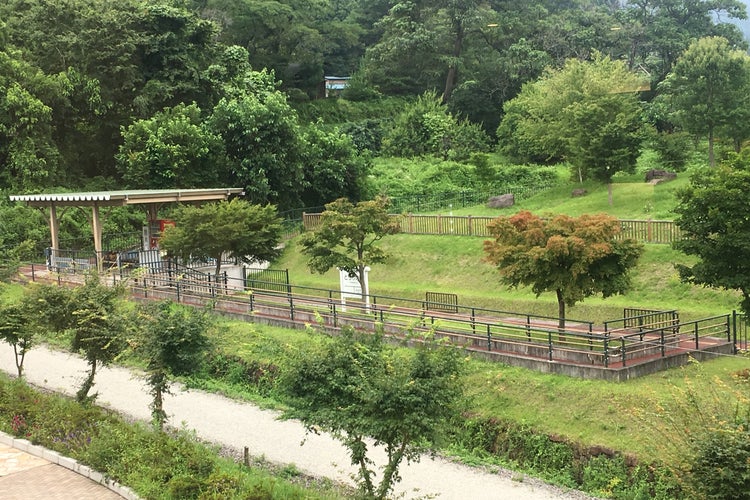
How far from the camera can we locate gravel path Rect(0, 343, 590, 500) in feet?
45.4

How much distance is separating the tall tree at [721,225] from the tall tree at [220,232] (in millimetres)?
15491

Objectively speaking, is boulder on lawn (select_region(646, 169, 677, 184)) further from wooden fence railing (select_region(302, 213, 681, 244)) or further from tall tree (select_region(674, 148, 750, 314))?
tall tree (select_region(674, 148, 750, 314))

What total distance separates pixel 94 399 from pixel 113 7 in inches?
1264

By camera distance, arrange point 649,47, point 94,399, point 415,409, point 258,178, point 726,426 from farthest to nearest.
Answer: point 649,47 < point 258,178 < point 94,399 < point 415,409 < point 726,426

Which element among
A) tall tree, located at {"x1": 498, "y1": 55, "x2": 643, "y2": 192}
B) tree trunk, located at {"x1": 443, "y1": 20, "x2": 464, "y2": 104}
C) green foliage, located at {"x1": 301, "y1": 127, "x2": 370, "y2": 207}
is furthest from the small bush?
tree trunk, located at {"x1": 443, "y1": 20, "x2": 464, "y2": 104}

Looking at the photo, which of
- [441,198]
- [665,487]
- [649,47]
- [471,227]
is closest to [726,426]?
[665,487]

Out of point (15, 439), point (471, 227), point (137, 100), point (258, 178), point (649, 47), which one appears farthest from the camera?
point (649, 47)

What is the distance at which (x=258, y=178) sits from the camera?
39.1 metres

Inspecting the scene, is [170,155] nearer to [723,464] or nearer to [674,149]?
[674,149]

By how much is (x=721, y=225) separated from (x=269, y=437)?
1084 cm

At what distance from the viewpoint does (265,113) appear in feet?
128

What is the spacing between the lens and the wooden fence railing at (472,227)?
85.8 feet

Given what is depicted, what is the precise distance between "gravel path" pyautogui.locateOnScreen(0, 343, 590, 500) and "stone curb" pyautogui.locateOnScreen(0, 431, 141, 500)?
2.79 metres

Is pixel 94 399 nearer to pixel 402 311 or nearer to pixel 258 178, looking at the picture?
pixel 402 311
